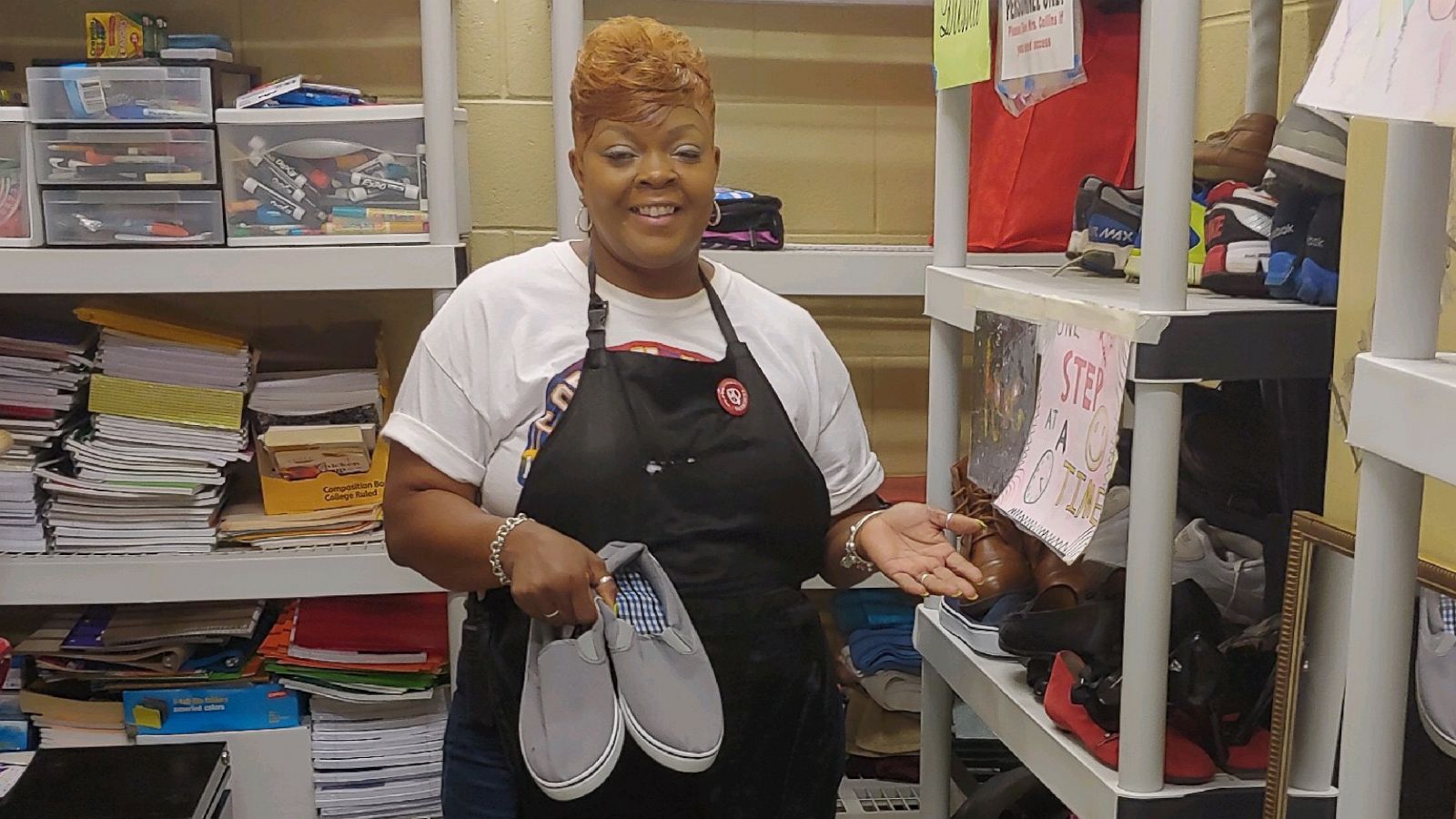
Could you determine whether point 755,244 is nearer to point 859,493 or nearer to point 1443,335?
point 859,493

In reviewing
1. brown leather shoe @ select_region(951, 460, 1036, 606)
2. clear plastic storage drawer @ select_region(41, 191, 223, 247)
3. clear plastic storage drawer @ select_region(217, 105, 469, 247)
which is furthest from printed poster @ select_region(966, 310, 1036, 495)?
clear plastic storage drawer @ select_region(41, 191, 223, 247)

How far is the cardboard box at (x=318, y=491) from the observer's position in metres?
2.03

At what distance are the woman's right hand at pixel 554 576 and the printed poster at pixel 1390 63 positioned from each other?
29.2 inches

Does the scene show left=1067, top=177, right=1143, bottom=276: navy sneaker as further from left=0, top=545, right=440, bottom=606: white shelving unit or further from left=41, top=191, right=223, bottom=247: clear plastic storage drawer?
left=41, top=191, right=223, bottom=247: clear plastic storage drawer

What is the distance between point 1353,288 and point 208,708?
1717 millimetres

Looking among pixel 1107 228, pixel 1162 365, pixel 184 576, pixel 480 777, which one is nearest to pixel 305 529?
pixel 184 576

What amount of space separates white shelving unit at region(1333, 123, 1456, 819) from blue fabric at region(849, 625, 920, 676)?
4.67ft

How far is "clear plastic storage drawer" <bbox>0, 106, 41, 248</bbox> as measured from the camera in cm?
186

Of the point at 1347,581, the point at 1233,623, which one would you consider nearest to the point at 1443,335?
the point at 1347,581

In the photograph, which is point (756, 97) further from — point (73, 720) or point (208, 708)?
point (73, 720)

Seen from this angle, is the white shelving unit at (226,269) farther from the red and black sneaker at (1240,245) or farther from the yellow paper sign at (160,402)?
the red and black sneaker at (1240,245)

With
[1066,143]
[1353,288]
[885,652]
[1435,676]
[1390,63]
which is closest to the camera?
[1390,63]

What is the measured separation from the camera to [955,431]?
1.64 m

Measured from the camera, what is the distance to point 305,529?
2016mm
